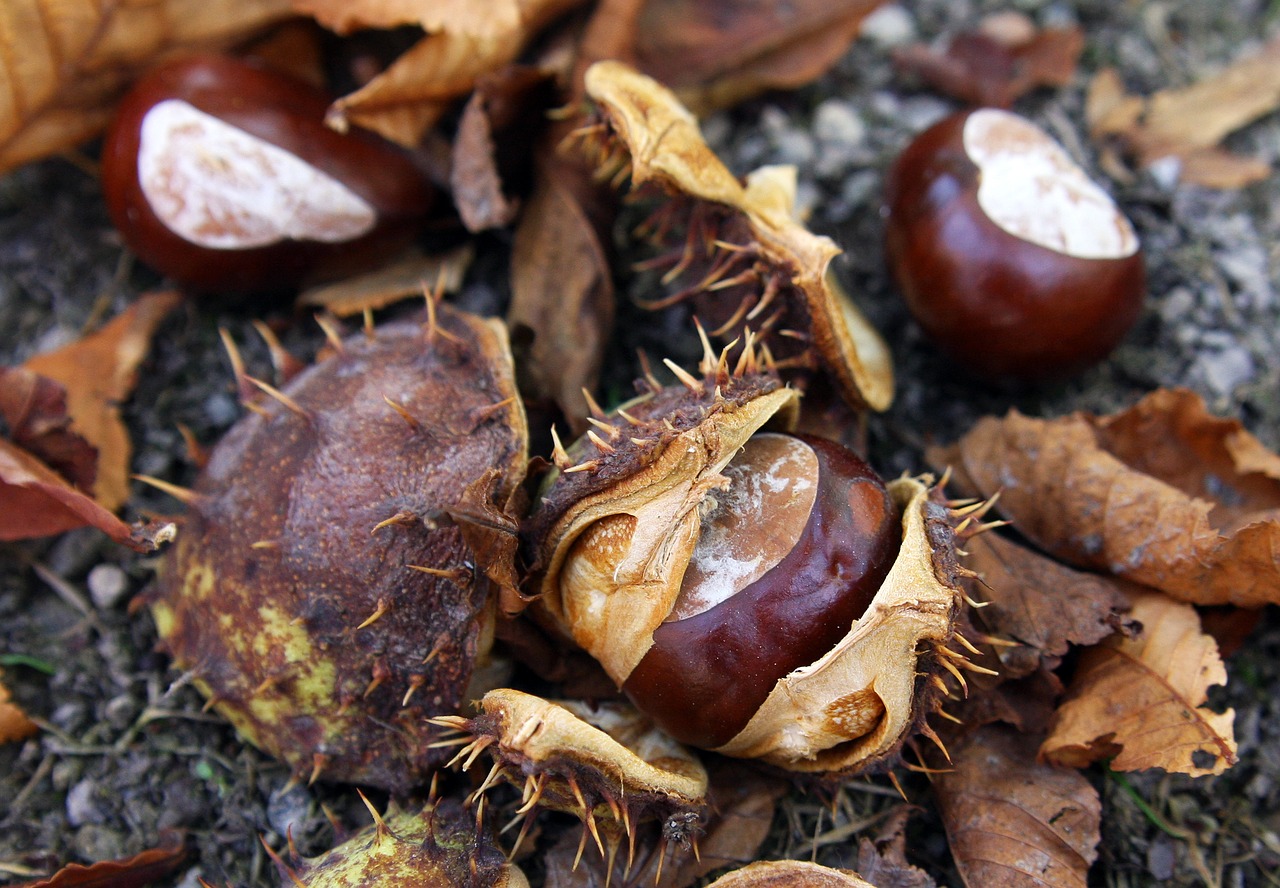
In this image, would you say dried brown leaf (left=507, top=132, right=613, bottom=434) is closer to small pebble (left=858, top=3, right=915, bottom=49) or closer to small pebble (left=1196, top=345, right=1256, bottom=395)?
small pebble (left=858, top=3, right=915, bottom=49)

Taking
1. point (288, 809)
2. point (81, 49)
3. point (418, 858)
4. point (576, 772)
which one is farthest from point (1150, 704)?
point (81, 49)

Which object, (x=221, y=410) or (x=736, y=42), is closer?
(x=221, y=410)

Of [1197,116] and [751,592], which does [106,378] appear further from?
[1197,116]

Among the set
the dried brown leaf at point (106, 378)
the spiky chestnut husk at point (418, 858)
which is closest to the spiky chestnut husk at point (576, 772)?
the spiky chestnut husk at point (418, 858)

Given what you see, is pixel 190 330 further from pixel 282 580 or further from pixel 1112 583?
pixel 1112 583

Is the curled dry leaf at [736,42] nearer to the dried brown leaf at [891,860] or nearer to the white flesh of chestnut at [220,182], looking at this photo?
the white flesh of chestnut at [220,182]

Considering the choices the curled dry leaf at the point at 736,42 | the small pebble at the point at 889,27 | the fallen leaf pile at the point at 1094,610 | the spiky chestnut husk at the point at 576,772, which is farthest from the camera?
the small pebble at the point at 889,27

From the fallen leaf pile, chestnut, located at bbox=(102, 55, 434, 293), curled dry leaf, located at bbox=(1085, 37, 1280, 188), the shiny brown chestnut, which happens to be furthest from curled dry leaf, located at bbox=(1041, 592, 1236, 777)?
chestnut, located at bbox=(102, 55, 434, 293)
